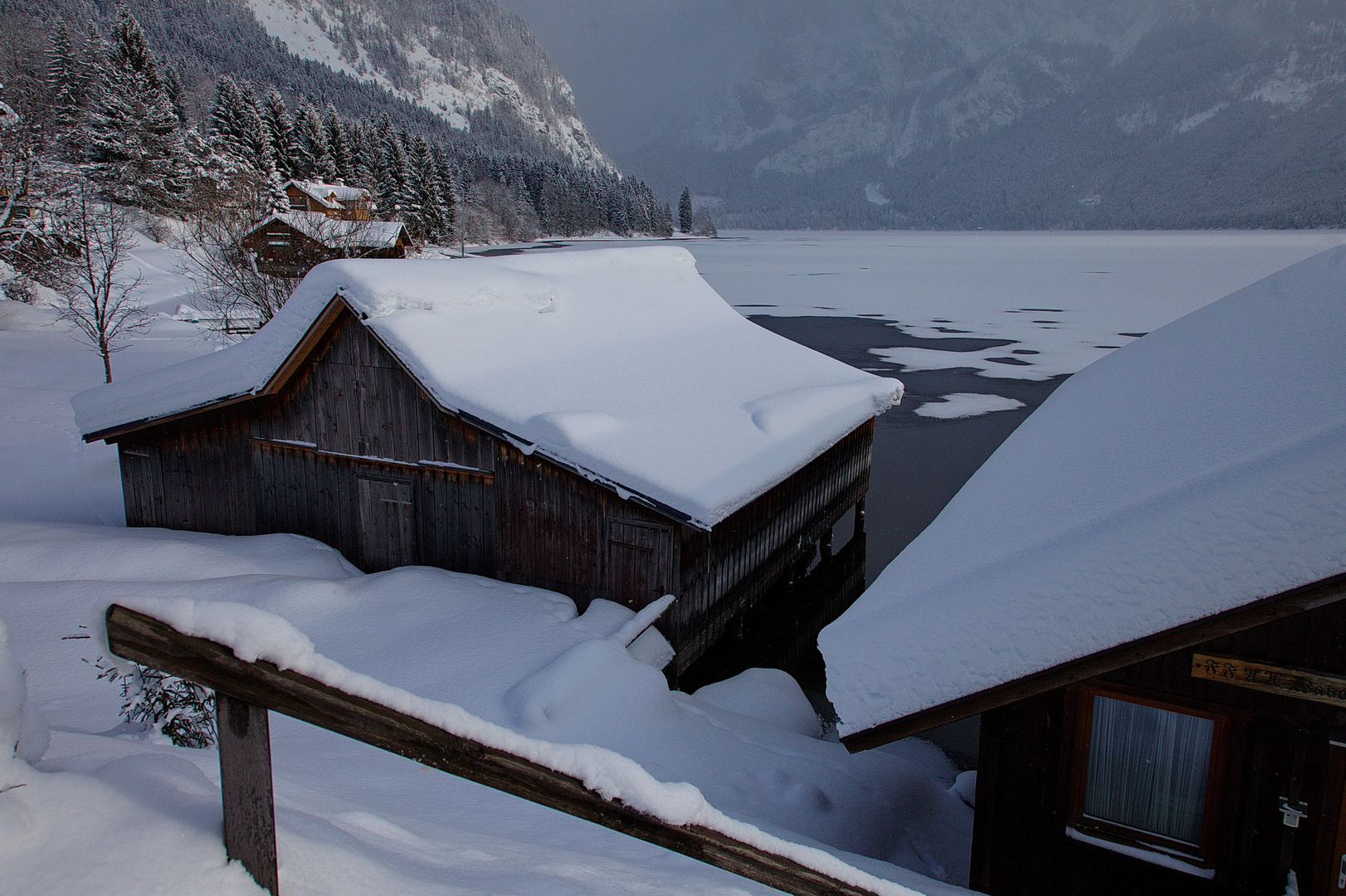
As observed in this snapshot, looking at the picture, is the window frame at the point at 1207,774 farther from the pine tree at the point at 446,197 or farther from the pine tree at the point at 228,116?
the pine tree at the point at 446,197

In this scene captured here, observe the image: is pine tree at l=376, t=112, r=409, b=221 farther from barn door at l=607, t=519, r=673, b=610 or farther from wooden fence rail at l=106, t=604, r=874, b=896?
wooden fence rail at l=106, t=604, r=874, b=896

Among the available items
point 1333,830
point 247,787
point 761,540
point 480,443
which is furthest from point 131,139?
point 1333,830

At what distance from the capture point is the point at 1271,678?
5.10 meters

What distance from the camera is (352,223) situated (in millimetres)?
32562

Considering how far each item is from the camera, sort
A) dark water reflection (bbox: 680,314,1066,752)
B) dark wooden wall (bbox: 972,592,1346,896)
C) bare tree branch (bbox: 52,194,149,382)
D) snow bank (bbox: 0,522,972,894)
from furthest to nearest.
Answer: bare tree branch (bbox: 52,194,149,382)
dark water reflection (bbox: 680,314,1066,752)
dark wooden wall (bbox: 972,592,1346,896)
snow bank (bbox: 0,522,972,894)

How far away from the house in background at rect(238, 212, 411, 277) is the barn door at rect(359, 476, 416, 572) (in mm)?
18080

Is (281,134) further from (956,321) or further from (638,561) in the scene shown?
(638,561)

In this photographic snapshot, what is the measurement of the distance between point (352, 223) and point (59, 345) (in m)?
12.6

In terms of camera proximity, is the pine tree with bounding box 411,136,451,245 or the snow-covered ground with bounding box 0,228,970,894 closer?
the snow-covered ground with bounding box 0,228,970,894

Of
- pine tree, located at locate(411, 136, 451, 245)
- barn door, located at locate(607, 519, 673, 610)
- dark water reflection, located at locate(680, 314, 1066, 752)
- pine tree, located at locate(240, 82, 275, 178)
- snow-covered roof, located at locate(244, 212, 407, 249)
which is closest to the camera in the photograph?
barn door, located at locate(607, 519, 673, 610)

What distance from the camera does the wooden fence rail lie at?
2.32 metres

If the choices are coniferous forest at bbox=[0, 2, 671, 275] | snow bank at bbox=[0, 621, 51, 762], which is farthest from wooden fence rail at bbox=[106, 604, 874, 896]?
coniferous forest at bbox=[0, 2, 671, 275]

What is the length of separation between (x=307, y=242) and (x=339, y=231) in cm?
284

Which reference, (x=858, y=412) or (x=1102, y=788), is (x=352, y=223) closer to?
(x=858, y=412)
